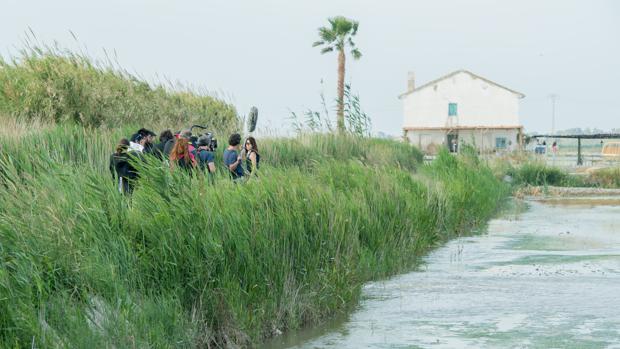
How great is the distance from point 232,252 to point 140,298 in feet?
4.49

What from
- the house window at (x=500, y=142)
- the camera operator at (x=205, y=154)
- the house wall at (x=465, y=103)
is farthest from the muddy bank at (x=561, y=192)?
the house wall at (x=465, y=103)

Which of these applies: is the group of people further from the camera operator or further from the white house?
the white house

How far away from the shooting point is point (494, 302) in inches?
472

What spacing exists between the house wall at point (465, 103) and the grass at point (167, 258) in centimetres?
6561

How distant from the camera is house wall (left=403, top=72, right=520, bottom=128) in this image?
77.4m

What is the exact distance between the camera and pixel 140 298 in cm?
776

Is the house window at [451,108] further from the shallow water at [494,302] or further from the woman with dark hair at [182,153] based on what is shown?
the woman with dark hair at [182,153]

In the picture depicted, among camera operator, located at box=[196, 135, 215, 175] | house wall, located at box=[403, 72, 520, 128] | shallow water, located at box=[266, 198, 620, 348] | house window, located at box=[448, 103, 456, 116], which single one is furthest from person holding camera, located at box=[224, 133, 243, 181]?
house window, located at box=[448, 103, 456, 116]

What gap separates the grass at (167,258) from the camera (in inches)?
275

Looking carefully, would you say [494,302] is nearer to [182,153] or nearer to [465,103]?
[182,153]

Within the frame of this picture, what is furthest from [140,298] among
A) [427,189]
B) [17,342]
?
[427,189]

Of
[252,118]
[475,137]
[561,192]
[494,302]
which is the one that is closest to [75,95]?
[252,118]

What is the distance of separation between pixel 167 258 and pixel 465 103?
234 ft

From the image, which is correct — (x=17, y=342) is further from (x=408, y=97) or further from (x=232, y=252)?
(x=408, y=97)
